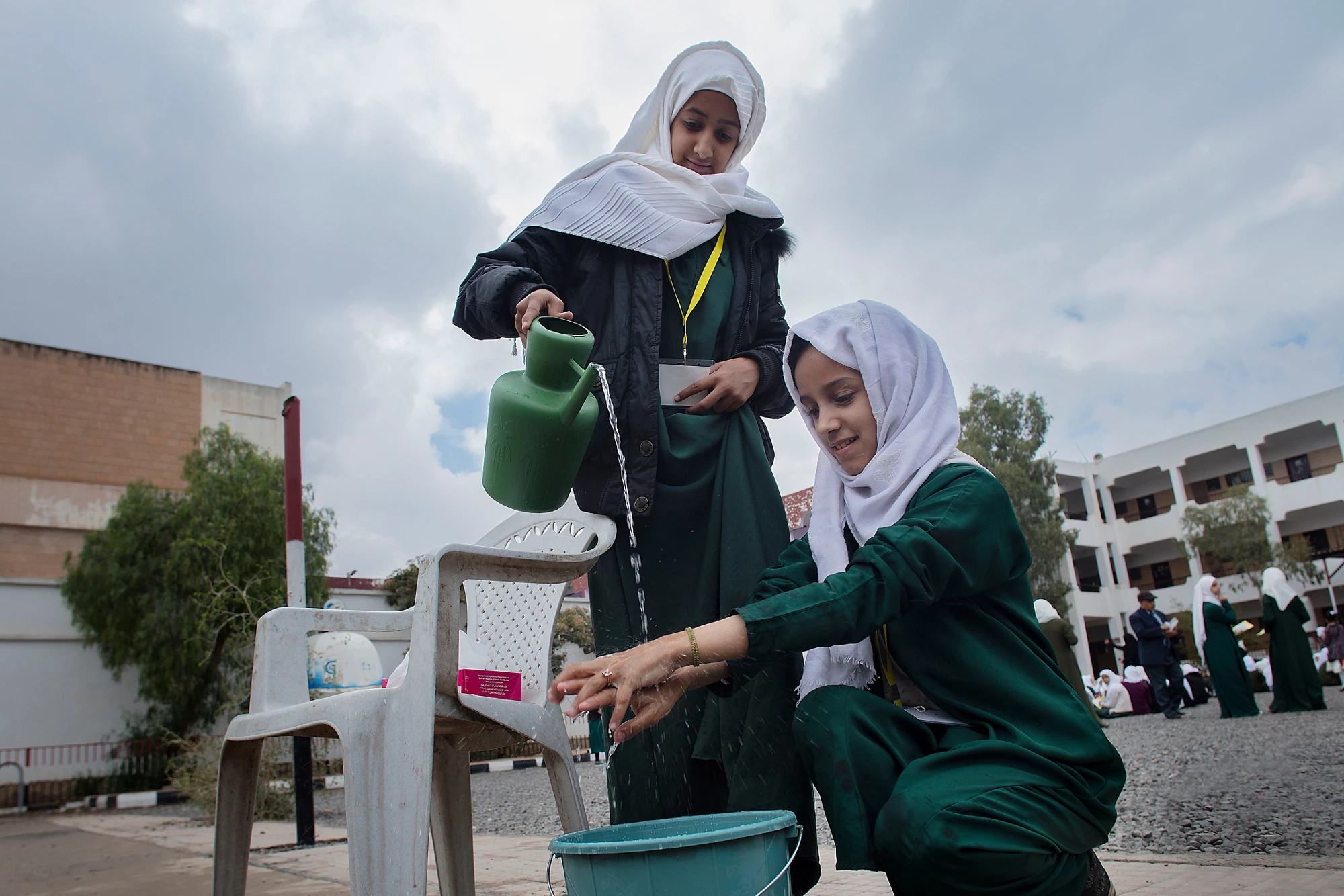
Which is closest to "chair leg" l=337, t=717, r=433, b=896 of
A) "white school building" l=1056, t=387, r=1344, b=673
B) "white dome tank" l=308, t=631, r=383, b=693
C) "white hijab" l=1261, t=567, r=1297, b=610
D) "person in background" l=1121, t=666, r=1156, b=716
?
"white dome tank" l=308, t=631, r=383, b=693

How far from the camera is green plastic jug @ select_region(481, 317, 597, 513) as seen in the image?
1.91m

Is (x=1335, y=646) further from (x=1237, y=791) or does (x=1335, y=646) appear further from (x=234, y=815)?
(x=234, y=815)

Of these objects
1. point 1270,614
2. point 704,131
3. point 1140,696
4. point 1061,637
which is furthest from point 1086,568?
point 704,131

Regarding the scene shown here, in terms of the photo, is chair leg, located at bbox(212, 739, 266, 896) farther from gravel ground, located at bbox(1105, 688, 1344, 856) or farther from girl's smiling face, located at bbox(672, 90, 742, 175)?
gravel ground, located at bbox(1105, 688, 1344, 856)

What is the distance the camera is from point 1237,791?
441 centimetres

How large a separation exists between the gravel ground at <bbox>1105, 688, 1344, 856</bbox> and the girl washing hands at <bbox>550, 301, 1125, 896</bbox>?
71.1 inches

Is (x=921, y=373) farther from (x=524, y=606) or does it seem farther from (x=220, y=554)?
(x=220, y=554)

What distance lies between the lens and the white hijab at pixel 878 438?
1.79 m

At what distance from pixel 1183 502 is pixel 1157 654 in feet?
94.6

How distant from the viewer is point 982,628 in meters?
1.69

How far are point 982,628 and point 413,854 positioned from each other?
1084 millimetres

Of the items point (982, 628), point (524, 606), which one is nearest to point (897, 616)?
point (982, 628)

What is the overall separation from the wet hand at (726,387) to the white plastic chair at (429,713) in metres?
0.38

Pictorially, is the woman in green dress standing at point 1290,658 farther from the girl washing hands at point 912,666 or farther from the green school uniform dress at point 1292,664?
the girl washing hands at point 912,666
